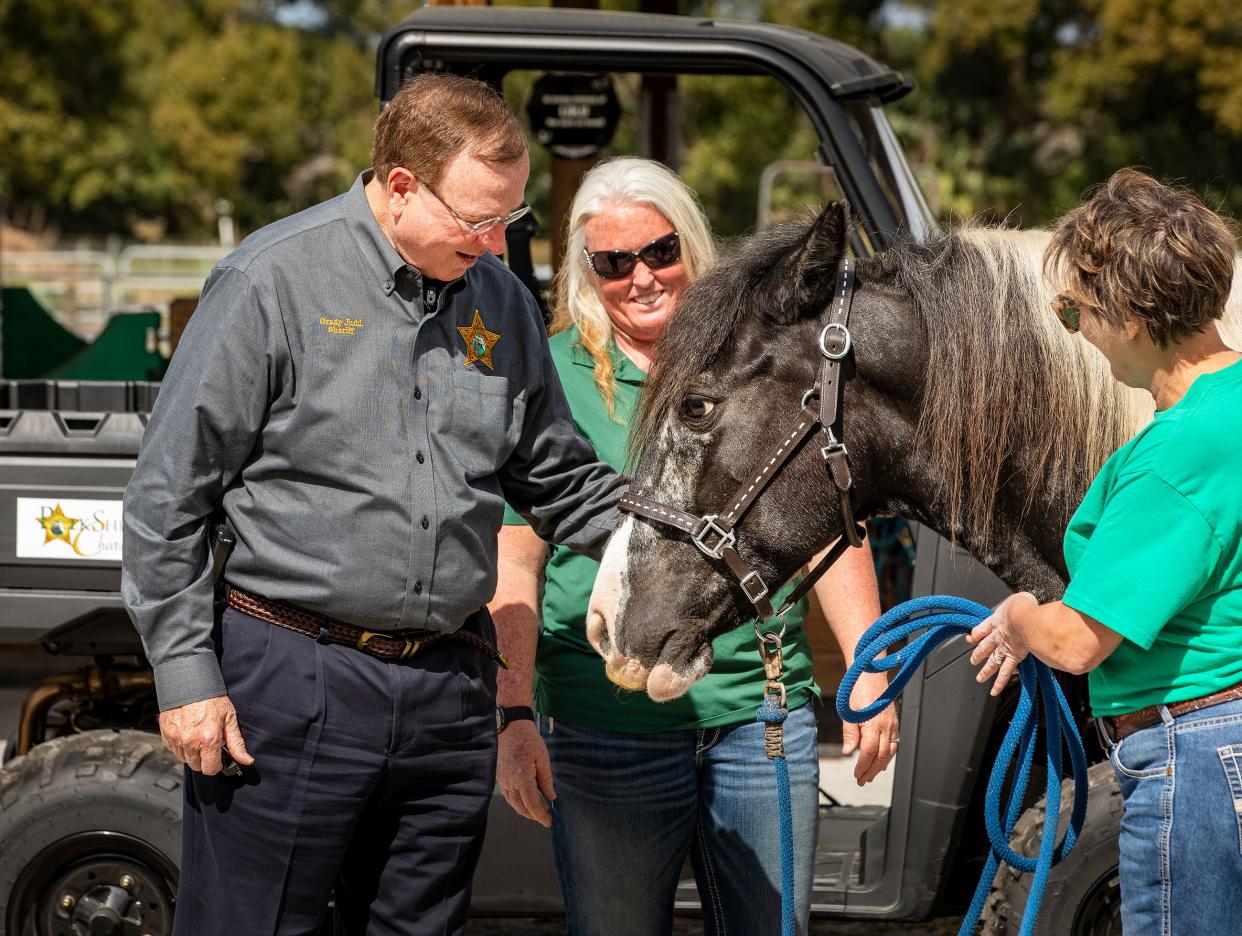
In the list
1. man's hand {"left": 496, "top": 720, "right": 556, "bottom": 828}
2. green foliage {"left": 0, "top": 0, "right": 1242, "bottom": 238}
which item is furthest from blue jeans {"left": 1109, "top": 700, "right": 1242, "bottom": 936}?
green foliage {"left": 0, "top": 0, "right": 1242, "bottom": 238}

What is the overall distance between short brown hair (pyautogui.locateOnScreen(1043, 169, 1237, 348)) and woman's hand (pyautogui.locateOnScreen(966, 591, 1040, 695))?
426 mm

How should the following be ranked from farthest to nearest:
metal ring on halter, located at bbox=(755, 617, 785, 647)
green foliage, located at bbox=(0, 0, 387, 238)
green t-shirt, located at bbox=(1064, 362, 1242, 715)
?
green foliage, located at bbox=(0, 0, 387, 238)
metal ring on halter, located at bbox=(755, 617, 785, 647)
green t-shirt, located at bbox=(1064, 362, 1242, 715)

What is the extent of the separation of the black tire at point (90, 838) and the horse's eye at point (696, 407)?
164 centimetres

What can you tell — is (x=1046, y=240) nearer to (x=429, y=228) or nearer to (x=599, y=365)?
(x=599, y=365)

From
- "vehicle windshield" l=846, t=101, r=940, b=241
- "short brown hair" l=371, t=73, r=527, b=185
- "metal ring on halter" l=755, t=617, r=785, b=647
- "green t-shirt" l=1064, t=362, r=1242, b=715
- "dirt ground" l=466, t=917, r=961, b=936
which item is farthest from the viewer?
"dirt ground" l=466, t=917, r=961, b=936

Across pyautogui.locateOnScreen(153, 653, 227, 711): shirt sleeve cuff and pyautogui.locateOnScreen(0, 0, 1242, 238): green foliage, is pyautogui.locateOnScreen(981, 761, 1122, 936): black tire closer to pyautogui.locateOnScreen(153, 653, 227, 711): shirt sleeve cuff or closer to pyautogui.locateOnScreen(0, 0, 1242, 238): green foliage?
pyautogui.locateOnScreen(153, 653, 227, 711): shirt sleeve cuff

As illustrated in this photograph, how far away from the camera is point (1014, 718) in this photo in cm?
230

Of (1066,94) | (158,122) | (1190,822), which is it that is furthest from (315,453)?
(158,122)

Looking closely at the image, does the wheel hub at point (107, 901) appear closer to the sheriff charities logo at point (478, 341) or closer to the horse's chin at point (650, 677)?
the horse's chin at point (650, 677)

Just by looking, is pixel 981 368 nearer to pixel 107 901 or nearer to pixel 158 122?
pixel 107 901

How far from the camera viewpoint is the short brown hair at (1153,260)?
179 cm

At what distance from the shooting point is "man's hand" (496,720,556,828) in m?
2.39

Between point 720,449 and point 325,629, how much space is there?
692 millimetres

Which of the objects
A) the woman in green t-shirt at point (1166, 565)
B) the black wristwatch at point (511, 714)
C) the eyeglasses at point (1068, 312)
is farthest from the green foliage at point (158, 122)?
the woman in green t-shirt at point (1166, 565)
